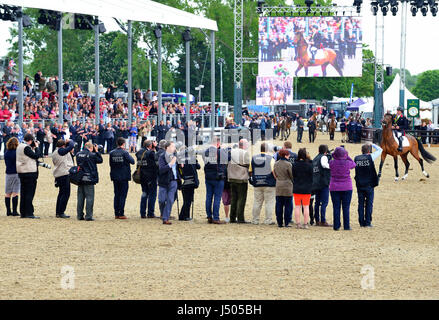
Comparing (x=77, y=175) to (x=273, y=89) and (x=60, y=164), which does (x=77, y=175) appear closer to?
(x=60, y=164)

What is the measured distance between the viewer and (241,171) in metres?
16.1

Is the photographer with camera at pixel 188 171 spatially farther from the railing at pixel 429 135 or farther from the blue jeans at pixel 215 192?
the railing at pixel 429 135

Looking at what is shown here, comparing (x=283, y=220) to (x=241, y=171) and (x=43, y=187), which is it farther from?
(x=43, y=187)

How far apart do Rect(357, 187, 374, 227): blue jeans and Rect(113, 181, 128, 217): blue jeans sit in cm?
449

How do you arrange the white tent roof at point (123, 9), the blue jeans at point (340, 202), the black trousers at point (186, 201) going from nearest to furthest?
1. the blue jeans at point (340, 202)
2. the black trousers at point (186, 201)
3. the white tent roof at point (123, 9)

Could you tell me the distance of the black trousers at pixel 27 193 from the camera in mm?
16266

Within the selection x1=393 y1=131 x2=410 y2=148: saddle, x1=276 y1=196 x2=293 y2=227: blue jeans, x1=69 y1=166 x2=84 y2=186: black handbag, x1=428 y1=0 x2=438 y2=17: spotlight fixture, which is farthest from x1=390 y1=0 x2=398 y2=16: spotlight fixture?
x1=69 y1=166 x2=84 y2=186: black handbag

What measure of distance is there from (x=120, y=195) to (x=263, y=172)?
9.49ft

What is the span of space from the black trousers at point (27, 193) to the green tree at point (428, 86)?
143 metres

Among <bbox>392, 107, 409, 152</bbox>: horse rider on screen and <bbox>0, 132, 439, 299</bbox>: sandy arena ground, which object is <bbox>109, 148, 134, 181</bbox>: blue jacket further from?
<bbox>392, 107, 409, 152</bbox>: horse rider on screen

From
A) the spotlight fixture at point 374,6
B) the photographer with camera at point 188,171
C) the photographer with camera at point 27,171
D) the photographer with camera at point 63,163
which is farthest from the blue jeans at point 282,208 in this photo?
the spotlight fixture at point 374,6

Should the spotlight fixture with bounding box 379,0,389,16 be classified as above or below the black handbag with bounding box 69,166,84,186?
above

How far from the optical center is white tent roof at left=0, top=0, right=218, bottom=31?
82.7 ft
